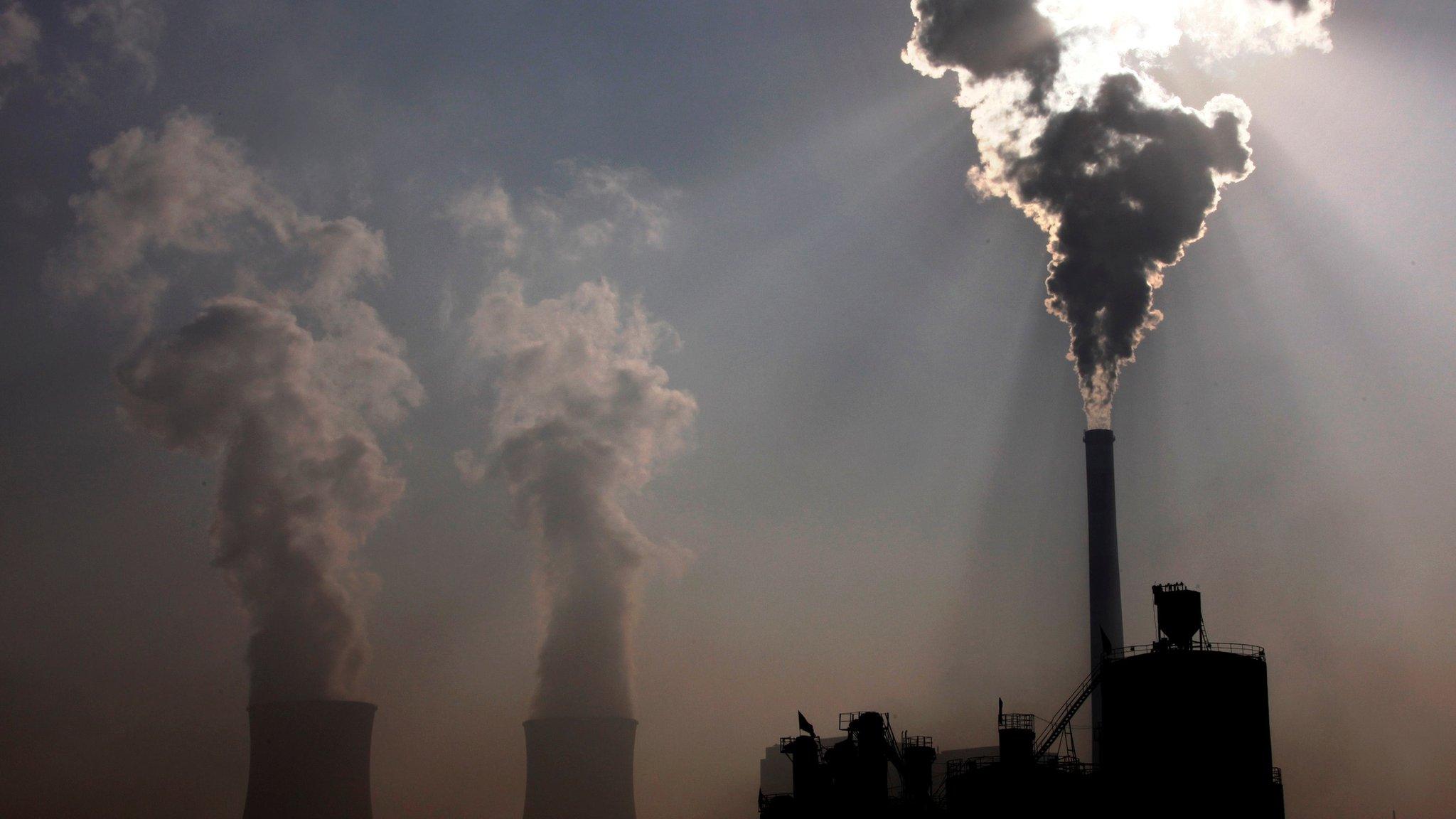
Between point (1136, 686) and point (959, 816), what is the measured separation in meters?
6.51

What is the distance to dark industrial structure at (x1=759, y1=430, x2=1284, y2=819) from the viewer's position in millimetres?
29641

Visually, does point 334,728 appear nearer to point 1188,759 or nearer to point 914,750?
point 914,750

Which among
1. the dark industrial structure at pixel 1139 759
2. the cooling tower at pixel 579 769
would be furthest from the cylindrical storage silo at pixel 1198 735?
the cooling tower at pixel 579 769

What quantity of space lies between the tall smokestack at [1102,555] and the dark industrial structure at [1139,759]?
11087mm

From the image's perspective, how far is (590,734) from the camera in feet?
157

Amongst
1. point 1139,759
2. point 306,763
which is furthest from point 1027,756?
point 306,763

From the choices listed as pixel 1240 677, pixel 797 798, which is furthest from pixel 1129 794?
pixel 797 798

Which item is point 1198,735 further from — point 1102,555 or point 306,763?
point 306,763

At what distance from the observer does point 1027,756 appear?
3281 centimetres

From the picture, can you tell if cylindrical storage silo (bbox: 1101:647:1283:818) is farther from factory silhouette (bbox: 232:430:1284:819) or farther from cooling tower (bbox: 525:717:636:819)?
cooling tower (bbox: 525:717:636:819)

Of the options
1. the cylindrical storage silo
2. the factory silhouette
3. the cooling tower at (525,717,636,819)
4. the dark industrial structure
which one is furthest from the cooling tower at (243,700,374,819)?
the cylindrical storage silo

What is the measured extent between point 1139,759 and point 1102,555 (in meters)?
16.9

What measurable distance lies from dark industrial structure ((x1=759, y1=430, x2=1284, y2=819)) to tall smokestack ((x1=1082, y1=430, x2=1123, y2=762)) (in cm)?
1109

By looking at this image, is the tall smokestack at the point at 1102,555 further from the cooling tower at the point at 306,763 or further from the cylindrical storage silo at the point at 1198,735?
the cooling tower at the point at 306,763
